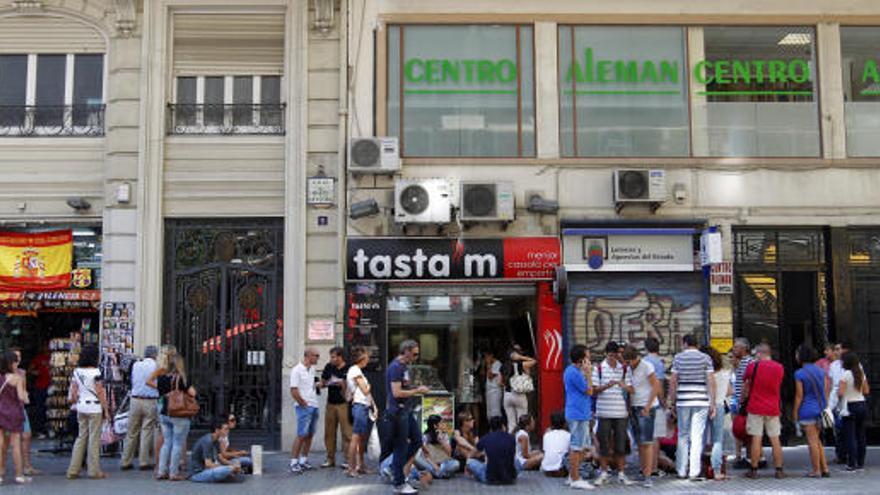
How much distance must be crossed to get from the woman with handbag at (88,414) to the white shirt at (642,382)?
679 centimetres

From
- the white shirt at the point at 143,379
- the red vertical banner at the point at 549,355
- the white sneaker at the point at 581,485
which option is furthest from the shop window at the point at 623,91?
the white shirt at the point at 143,379

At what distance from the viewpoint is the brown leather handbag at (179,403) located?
11883mm

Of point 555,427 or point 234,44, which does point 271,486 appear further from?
point 234,44

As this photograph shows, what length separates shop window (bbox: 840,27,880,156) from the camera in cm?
1533

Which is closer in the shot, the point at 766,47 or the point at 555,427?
the point at 555,427

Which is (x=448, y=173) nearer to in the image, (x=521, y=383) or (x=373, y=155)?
(x=373, y=155)

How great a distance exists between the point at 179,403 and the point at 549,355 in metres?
5.70

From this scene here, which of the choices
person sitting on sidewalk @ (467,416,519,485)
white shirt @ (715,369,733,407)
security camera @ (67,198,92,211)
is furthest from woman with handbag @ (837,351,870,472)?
security camera @ (67,198,92,211)

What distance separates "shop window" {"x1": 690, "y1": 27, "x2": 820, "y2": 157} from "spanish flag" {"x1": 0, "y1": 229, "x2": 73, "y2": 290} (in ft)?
34.4

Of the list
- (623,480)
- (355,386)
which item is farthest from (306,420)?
(623,480)

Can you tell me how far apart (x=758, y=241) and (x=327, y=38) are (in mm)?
7634

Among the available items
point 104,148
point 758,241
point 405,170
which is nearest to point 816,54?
point 758,241

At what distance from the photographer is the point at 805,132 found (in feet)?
50.0

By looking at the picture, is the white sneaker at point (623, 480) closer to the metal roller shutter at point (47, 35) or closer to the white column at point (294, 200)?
the white column at point (294, 200)
